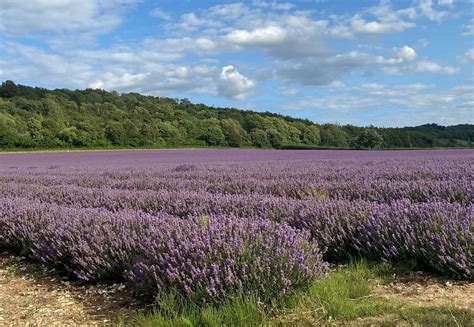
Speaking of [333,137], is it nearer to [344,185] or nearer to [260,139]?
[260,139]

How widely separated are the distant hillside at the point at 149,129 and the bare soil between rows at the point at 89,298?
4102 centimetres

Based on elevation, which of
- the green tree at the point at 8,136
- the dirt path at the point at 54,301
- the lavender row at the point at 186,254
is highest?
the green tree at the point at 8,136

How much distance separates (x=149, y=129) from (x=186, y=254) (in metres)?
47.4

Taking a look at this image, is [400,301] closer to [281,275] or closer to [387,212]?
[281,275]

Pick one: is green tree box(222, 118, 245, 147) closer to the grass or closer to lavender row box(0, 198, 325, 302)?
lavender row box(0, 198, 325, 302)

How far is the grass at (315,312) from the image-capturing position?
7.30 ft

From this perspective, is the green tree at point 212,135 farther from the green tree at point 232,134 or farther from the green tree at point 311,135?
the green tree at point 311,135

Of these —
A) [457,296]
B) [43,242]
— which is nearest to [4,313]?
[43,242]

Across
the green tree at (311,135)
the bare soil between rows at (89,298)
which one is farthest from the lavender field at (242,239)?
the green tree at (311,135)

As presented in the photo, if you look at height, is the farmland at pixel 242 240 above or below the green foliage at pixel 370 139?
below

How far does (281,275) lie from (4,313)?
1794mm

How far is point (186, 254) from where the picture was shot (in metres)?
2.82

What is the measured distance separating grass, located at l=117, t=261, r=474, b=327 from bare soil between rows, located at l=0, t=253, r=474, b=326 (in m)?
0.18

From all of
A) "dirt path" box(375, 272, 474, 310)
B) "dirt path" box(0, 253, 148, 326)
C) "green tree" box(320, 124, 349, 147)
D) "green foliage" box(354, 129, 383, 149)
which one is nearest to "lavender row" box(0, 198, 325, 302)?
"dirt path" box(0, 253, 148, 326)
